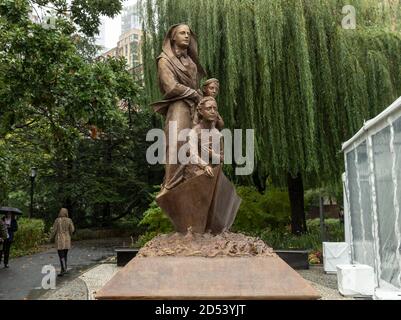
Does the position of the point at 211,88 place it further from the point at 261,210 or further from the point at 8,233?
the point at 261,210

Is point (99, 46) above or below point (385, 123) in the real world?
above

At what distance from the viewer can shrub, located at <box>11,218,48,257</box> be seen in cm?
1831

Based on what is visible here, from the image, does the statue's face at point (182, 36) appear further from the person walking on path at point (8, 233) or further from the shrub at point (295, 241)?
the person walking on path at point (8, 233)

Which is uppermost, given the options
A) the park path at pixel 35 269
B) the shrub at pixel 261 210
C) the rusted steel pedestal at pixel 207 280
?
the shrub at pixel 261 210

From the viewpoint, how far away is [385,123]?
7.50 m

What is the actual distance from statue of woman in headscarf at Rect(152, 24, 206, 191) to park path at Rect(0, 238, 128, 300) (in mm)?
4652

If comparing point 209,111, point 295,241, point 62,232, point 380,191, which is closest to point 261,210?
point 295,241

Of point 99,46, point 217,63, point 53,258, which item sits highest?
point 99,46

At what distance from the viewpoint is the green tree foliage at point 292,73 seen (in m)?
12.0

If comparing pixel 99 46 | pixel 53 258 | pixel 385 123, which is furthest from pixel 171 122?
pixel 99 46

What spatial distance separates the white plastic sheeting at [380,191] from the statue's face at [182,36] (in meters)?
2.97

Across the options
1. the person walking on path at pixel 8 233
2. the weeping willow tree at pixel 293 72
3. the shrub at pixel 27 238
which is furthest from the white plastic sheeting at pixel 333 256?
the shrub at pixel 27 238

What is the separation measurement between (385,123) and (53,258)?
495 inches
